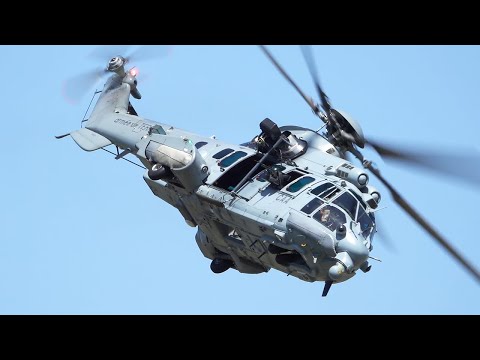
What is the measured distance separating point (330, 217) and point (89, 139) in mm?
11499

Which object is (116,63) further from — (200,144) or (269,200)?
(269,200)

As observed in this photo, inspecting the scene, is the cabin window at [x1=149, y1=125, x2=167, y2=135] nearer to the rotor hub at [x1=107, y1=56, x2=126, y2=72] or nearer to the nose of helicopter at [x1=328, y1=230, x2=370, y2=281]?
the rotor hub at [x1=107, y1=56, x2=126, y2=72]

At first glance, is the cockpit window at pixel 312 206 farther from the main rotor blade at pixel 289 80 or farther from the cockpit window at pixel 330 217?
the main rotor blade at pixel 289 80

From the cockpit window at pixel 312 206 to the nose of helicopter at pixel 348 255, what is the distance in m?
1.23

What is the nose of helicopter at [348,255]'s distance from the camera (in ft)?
86.8

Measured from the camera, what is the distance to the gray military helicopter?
89.2ft

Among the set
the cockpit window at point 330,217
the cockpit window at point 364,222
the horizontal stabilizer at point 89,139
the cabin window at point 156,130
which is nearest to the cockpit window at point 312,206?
the cockpit window at point 330,217

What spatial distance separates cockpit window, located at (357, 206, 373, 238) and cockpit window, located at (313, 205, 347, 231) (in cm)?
74

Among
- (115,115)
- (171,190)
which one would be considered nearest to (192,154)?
(171,190)

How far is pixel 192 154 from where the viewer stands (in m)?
29.6

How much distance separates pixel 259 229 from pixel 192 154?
3.29 m

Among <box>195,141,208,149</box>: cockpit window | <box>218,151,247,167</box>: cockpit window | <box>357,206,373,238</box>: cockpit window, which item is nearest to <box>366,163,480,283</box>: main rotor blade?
<box>357,206,373,238</box>: cockpit window

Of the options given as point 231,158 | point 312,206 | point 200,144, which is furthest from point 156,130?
point 312,206

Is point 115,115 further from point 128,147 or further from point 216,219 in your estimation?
point 216,219
